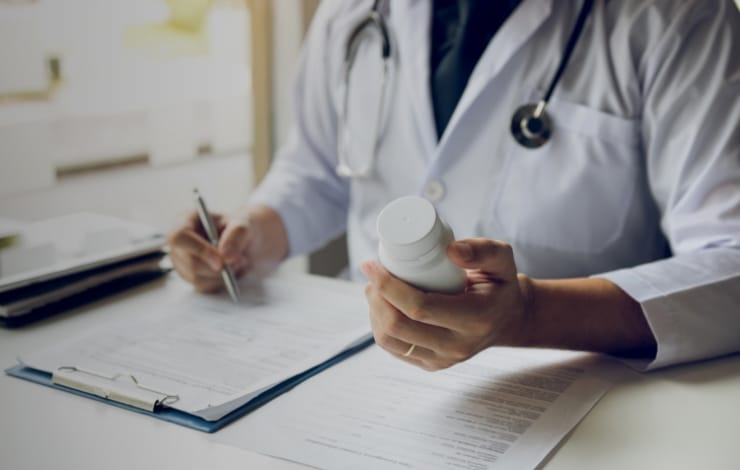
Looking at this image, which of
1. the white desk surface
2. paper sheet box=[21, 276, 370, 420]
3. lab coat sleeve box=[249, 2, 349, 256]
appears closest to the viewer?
the white desk surface

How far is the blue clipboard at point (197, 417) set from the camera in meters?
0.74

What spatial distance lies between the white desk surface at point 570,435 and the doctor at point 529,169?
6 cm

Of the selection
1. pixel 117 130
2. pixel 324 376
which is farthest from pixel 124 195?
pixel 324 376

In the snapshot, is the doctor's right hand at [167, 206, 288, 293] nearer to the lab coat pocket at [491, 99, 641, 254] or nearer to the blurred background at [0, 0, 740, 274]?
the blurred background at [0, 0, 740, 274]

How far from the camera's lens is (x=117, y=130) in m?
1.51

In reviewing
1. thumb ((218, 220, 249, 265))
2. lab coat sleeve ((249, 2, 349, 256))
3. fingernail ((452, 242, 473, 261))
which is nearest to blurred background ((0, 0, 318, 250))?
lab coat sleeve ((249, 2, 349, 256))

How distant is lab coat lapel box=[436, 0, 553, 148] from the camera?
1.08 m

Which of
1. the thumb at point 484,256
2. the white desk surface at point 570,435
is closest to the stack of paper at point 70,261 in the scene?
the white desk surface at point 570,435

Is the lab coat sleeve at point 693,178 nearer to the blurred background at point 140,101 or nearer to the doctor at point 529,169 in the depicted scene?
the doctor at point 529,169

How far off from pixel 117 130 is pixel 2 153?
0.80ft

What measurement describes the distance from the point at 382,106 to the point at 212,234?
13.3 inches

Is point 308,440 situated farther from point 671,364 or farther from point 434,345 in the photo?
point 671,364

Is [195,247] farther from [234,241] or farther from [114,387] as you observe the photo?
[114,387]

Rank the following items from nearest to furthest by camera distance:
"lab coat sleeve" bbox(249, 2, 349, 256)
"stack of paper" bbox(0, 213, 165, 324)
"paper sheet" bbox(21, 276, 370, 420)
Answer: "paper sheet" bbox(21, 276, 370, 420)
"stack of paper" bbox(0, 213, 165, 324)
"lab coat sleeve" bbox(249, 2, 349, 256)
